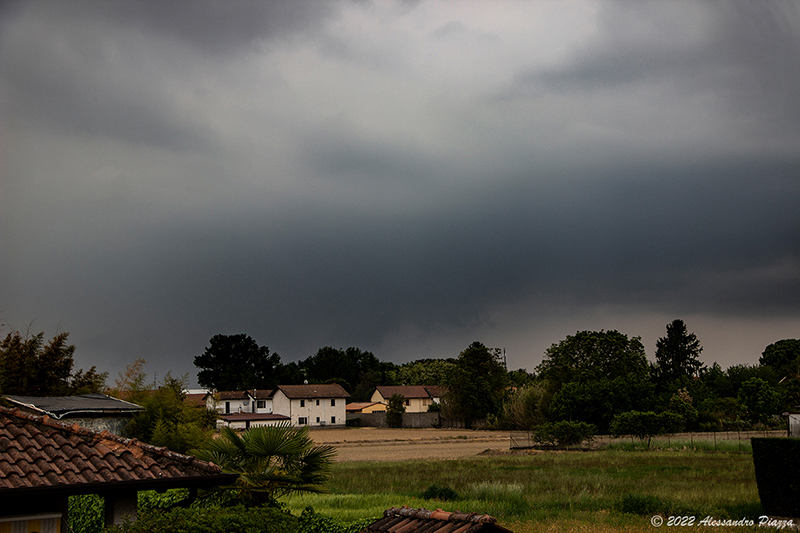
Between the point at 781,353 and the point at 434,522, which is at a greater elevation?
the point at 781,353

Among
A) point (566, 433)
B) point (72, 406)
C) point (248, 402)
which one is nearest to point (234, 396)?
point (248, 402)

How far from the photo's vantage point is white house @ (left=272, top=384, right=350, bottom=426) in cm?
10469

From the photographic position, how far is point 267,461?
12.1 meters

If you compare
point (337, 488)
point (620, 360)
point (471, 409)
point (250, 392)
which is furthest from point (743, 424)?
point (250, 392)

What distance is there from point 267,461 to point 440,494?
1170 cm

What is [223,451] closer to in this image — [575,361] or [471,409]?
[575,361]

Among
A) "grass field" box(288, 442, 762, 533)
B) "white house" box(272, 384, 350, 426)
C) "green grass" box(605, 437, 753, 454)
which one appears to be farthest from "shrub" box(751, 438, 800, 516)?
"white house" box(272, 384, 350, 426)

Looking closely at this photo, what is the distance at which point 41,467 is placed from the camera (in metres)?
7.97

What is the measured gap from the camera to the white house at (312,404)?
343 ft

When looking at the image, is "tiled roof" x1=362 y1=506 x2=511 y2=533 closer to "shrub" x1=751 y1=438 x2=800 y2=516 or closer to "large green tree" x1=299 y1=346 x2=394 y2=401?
"shrub" x1=751 y1=438 x2=800 y2=516

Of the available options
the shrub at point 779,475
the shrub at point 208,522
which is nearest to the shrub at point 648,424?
the shrub at point 779,475

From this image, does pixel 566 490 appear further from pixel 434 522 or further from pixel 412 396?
pixel 412 396

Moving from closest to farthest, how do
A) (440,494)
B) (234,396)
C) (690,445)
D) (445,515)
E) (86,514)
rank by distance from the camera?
1. (445,515)
2. (86,514)
3. (440,494)
4. (690,445)
5. (234,396)

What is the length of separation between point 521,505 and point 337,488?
9246 mm
